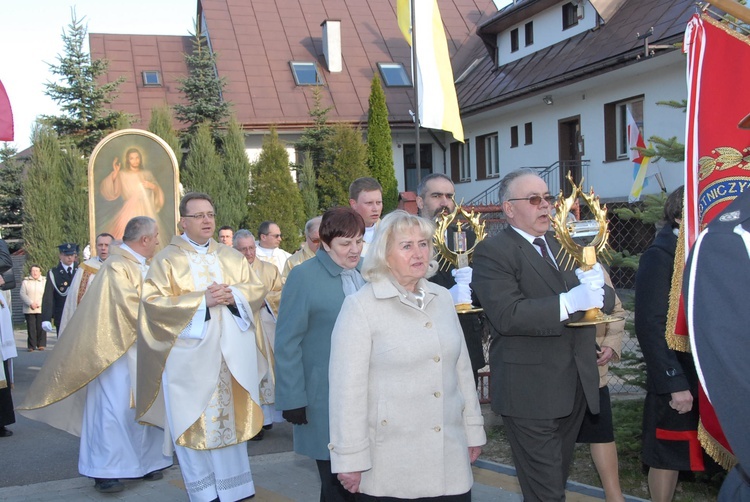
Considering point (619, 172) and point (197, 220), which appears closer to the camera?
point (197, 220)

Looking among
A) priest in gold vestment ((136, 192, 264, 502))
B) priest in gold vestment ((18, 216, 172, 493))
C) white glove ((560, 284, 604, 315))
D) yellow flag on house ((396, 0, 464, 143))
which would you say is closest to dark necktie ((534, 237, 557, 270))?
white glove ((560, 284, 604, 315))

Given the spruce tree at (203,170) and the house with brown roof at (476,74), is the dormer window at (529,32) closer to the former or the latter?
the house with brown roof at (476,74)

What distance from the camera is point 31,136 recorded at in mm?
23000

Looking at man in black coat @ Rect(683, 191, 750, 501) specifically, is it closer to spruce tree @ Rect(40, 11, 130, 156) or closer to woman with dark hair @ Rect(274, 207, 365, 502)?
woman with dark hair @ Rect(274, 207, 365, 502)

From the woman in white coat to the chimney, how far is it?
2634cm

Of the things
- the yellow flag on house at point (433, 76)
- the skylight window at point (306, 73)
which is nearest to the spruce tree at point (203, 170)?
the skylight window at point (306, 73)

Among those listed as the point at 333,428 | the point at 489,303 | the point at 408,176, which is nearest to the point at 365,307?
the point at 333,428

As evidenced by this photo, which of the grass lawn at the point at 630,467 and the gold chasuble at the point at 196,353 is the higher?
the gold chasuble at the point at 196,353

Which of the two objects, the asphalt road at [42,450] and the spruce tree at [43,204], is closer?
the asphalt road at [42,450]

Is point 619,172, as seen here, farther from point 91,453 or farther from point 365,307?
point 365,307

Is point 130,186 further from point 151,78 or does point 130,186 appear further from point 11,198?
point 151,78

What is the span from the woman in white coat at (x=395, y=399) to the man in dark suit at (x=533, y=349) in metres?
0.51

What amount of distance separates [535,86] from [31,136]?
1382 centimetres

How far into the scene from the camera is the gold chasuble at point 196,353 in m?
5.49
